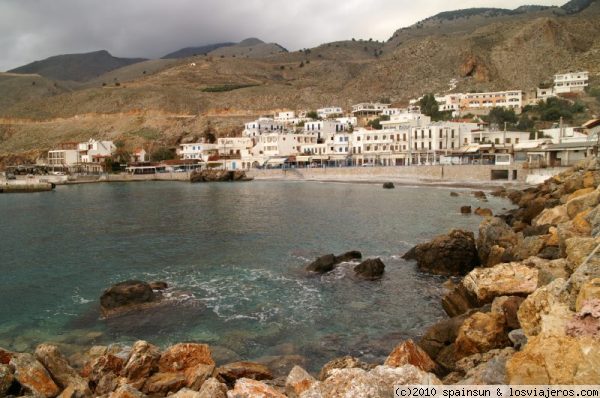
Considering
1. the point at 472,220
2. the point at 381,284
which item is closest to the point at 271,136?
the point at 472,220

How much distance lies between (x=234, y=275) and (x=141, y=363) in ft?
35.6

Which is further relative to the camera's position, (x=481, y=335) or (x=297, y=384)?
(x=481, y=335)

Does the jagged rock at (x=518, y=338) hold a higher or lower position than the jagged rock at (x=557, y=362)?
lower

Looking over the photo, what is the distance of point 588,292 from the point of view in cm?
702

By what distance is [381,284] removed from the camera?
19.0 m

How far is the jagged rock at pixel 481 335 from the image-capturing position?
32.6 ft

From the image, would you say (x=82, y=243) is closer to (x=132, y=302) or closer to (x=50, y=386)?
(x=132, y=302)

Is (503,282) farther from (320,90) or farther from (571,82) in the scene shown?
(320,90)

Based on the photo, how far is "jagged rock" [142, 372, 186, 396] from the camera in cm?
942

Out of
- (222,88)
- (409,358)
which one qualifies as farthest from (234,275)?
(222,88)

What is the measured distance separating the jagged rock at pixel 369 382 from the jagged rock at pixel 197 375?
12.3 ft

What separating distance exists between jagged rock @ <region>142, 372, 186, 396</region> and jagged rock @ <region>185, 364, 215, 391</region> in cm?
13

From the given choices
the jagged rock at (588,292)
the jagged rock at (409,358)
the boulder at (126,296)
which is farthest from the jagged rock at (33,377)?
the jagged rock at (588,292)

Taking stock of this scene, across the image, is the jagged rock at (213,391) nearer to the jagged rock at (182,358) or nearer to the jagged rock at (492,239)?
the jagged rock at (182,358)
